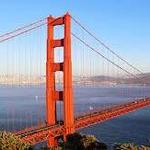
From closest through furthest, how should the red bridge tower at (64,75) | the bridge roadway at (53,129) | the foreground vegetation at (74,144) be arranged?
the foreground vegetation at (74,144) < the bridge roadway at (53,129) < the red bridge tower at (64,75)

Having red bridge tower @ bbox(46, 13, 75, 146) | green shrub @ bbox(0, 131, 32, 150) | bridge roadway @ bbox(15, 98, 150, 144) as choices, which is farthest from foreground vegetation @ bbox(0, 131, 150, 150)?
red bridge tower @ bbox(46, 13, 75, 146)

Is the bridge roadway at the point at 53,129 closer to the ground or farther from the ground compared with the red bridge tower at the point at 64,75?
closer to the ground

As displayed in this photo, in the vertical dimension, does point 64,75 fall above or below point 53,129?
above

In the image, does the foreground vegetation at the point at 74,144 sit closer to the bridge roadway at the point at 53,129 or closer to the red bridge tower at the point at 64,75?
the bridge roadway at the point at 53,129

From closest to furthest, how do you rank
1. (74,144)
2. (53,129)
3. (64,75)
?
(74,144) < (53,129) < (64,75)

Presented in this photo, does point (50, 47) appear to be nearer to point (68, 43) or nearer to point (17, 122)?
point (68, 43)

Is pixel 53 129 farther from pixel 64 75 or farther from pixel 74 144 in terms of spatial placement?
pixel 74 144

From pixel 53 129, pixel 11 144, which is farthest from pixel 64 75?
pixel 11 144

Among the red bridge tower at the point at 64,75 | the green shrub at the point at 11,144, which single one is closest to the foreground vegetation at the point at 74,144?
the green shrub at the point at 11,144
